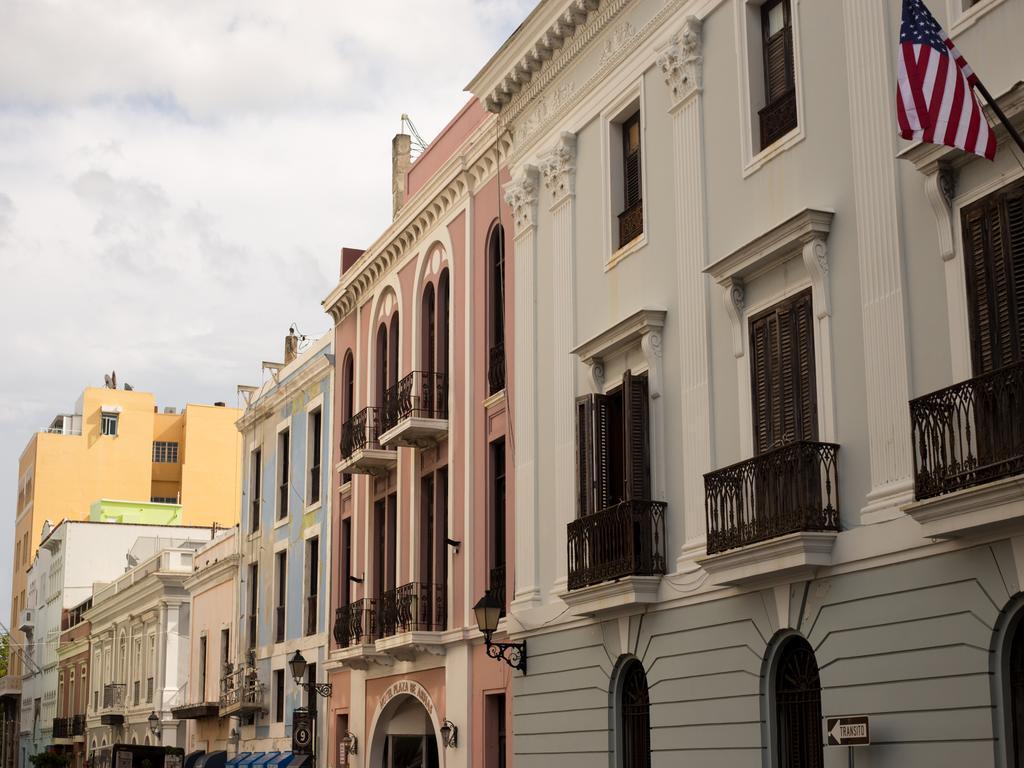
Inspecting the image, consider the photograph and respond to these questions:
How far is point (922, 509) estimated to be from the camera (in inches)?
474

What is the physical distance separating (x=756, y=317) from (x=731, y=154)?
6.59 ft

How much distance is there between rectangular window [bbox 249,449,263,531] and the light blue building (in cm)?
2

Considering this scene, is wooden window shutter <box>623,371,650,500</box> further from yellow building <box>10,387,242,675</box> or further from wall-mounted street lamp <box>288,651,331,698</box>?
yellow building <box>10,387,242,675</box>

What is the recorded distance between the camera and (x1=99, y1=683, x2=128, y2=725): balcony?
49.6 m

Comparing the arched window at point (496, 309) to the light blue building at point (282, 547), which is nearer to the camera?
the arched window at point (496, 309)

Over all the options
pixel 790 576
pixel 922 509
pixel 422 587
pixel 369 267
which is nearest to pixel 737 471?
pixel 790 576

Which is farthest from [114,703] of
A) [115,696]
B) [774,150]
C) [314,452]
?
[774,150]

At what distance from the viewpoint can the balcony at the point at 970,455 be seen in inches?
442

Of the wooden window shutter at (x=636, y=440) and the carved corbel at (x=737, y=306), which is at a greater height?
the carved corbel at (x=737, y=306)

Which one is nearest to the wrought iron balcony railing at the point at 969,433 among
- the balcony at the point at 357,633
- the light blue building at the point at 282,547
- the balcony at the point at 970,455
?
the balcony at the point at 970,455

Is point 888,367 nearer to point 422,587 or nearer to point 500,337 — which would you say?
point 500,337

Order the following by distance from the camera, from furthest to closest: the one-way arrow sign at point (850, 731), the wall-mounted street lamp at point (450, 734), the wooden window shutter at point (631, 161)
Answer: the wall-mounted street lamp at point (450, 734) < the wooden window shutter at point (631, 161) < the one-way arrow sign at point (850, 731)

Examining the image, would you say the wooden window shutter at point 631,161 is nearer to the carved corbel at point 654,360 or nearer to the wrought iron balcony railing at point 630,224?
the wrought iron balcony railing at point 630,224

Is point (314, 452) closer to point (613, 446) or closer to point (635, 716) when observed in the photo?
point (613, 446)
